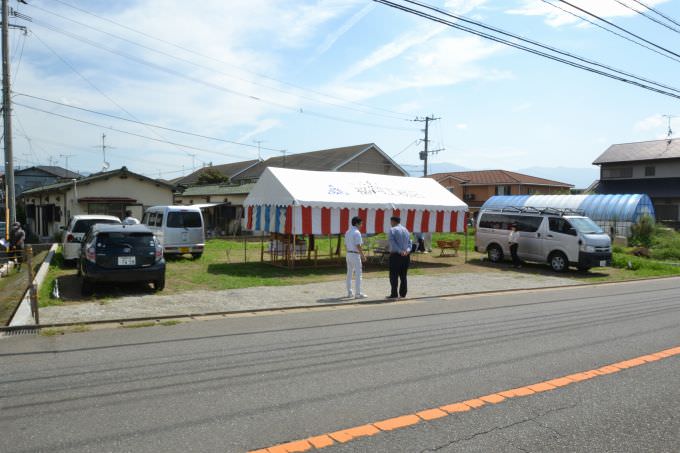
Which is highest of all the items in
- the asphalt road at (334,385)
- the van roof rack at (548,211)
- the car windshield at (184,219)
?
the van roof rack at (548,211)

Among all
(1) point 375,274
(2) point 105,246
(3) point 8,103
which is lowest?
(1) point 375,274

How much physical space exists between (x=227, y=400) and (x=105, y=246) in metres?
6.88

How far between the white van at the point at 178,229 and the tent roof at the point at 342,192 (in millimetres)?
2049

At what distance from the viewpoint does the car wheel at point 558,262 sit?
17.6 metres

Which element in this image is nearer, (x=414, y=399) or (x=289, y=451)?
(x=289, y=451)

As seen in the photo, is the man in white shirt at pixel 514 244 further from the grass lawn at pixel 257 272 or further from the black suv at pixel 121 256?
the black suv at pixel 121 256

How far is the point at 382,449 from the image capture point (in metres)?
3.69

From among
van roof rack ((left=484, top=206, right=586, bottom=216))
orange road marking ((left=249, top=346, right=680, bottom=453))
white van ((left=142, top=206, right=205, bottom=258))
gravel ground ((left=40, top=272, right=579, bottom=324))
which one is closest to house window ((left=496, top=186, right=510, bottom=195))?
van roof rack ((left=484, top=206, right=586, bottom=216))

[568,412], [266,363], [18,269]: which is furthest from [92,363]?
[18,269]

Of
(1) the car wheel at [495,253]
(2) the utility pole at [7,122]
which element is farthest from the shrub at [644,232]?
(2) the utility pole at [7,122]

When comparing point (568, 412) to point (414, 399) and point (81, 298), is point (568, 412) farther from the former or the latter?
point (81, 298)

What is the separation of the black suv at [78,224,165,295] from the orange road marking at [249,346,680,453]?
7.78 m

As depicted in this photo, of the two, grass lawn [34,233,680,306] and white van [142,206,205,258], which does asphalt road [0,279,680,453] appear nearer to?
grass lawn [34,233,680,306]

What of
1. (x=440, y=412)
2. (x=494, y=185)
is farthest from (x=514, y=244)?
(x=494, y=185)
